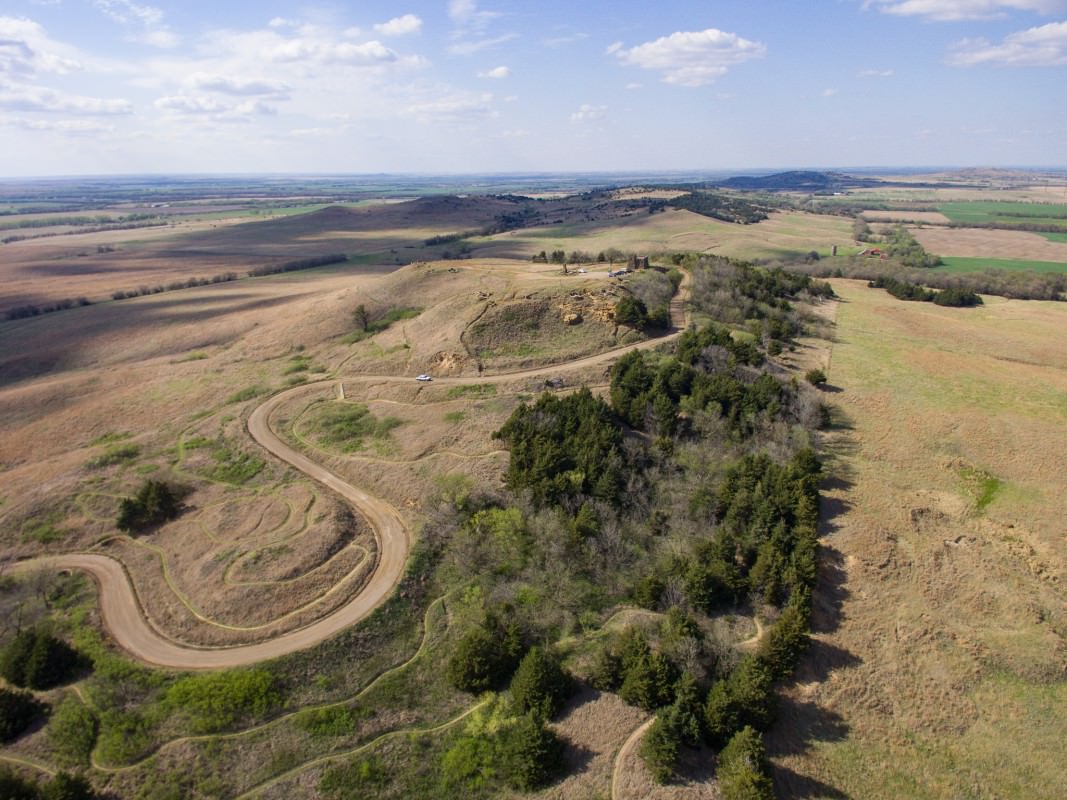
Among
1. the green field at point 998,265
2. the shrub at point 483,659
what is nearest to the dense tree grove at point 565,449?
the shrub at point 483,659

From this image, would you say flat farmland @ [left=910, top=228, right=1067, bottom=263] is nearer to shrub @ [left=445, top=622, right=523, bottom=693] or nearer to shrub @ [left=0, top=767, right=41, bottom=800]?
shrub @ [left=445, top=622, right=523, bottom=693]

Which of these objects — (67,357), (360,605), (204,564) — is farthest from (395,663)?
(67,357)

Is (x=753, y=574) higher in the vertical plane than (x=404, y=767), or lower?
higher

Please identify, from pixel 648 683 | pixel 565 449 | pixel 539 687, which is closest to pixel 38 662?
pixel 539 687

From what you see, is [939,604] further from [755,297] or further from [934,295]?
[934,295]

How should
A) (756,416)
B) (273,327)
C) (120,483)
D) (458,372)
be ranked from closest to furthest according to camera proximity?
(120,483) → (756,416) → (458,372) → (273,327)

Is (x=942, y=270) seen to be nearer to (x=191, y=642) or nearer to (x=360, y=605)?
(x=360, y=605)
